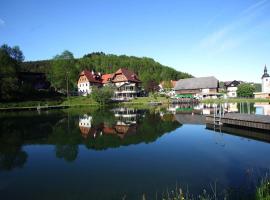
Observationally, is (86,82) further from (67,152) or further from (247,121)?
(67,152)

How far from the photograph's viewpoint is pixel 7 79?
5953cm

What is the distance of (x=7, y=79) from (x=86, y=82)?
33326mm

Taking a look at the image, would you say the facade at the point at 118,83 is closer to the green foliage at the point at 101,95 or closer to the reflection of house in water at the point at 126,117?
the green foliage at the point at 101,95

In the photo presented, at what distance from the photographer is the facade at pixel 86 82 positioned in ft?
292

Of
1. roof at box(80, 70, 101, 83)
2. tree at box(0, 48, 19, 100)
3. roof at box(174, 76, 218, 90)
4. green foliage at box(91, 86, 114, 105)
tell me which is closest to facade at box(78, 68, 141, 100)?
roof at box(80, 70, 101, 83)

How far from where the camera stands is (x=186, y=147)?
1806cm

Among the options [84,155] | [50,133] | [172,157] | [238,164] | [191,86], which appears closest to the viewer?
[238,164]

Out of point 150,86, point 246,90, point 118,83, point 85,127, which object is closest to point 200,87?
point 246,90

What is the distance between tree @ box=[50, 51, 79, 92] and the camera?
7450 cm

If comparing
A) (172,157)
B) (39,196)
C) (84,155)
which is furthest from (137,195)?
(84,155)

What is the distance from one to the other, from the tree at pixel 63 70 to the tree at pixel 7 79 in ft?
41.8

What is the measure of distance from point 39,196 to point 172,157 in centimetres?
829

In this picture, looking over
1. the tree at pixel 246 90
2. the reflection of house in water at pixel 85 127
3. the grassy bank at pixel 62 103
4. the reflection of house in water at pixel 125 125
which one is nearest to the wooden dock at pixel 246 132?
the reflection of house in water at pixel 125 125

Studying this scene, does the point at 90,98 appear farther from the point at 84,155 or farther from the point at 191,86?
the point at 84,155
